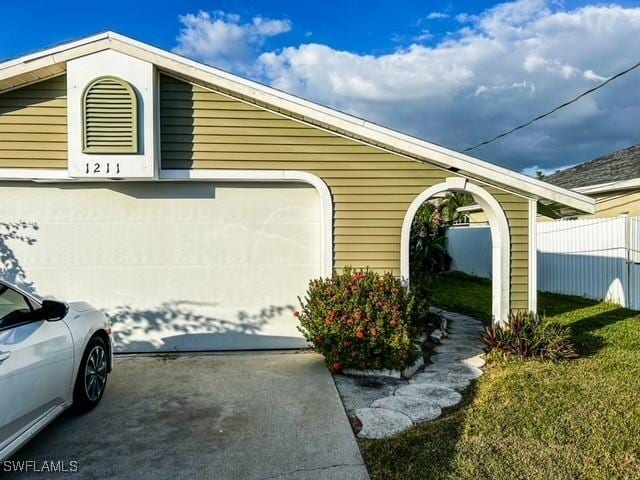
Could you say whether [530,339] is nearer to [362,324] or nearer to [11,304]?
[362,324]

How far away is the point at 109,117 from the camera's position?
5.78 meters

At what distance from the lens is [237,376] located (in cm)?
525

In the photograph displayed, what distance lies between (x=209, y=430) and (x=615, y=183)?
38.7 ft

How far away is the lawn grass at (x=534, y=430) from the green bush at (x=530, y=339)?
0.21 metres

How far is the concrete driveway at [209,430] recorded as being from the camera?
3.19 metres

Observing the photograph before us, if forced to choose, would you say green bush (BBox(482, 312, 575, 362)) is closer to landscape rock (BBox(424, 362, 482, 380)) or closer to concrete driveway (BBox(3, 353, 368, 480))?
landscape rock (BBox(424, 362, 482, 380))

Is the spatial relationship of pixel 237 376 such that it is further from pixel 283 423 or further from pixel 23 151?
pixel 23 151

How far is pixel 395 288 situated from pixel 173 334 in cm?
333

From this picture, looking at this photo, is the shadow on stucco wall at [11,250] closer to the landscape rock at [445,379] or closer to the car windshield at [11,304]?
the car windshield at [11,304]

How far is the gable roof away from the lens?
5762 millimetres

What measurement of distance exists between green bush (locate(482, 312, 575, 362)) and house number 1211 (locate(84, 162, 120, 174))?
565 centimetres

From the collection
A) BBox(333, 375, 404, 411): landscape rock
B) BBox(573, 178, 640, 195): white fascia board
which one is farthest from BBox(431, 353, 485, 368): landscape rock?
BBox(573, 178, 640, 195): white fascia board

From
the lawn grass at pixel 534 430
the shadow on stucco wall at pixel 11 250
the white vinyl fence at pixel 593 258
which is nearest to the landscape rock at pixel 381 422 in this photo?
the lawn grass at pixel 534 430

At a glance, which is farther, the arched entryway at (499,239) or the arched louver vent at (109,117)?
the arched entryway at (499,239)
